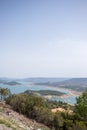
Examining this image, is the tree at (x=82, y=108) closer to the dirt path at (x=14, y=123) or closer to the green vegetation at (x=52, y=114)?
the green vegetation at (x=52, y=114)

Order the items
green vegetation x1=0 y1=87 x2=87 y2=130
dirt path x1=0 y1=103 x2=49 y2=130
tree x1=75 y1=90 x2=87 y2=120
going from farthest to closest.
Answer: tree x1=75 y1=90 x2=87 y2=120 < green vegetation x1=0 y1=87 x2=87 y2=130 < dirt path x1=0 y1=103 x2=49 y2=130

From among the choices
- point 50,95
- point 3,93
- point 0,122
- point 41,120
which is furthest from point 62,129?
point 50,95

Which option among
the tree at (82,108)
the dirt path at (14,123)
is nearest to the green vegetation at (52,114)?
the tree at (82,108)

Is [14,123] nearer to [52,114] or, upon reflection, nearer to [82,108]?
[52,114]

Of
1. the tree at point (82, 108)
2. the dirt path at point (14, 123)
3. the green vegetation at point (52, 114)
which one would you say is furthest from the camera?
the tree at point (82, 108)

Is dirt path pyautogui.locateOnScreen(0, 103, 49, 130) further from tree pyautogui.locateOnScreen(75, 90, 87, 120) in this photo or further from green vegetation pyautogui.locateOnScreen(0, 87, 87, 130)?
tree pyautogui.locateOnScreen(75, 90, 87, 120)

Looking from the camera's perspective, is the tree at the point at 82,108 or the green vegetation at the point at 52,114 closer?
the green vegetation at the point at 52,114

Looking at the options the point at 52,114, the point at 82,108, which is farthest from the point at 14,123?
the point at 82,108

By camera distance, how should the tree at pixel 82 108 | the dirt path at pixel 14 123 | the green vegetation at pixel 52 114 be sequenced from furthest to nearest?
the tree at pixel 82 108
the green vegetation at pixel 52 114
the dirt path at pixel 14 123

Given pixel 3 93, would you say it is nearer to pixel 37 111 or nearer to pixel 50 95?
pixel 37 111

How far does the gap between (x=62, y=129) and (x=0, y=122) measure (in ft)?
48.6

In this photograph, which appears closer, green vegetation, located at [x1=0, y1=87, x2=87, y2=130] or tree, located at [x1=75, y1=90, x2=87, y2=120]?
green vegetation, located at [x1=0, y1=87, x2=87, y2=130]

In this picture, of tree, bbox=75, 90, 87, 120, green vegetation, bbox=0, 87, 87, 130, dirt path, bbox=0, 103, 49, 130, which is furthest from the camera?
tree, bbox=75, 90, 87, 120

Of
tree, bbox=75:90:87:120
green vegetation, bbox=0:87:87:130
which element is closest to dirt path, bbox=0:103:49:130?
green vegetation, bbox=0:87:87:130
